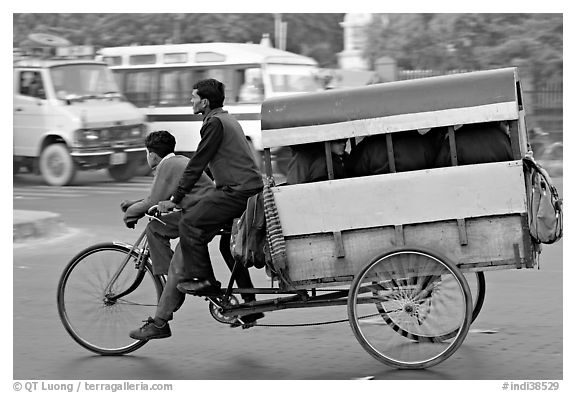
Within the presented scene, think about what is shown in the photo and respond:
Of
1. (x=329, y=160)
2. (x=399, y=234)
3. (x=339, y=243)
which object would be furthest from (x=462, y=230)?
(x=329, y=160)

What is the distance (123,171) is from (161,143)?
13.8m

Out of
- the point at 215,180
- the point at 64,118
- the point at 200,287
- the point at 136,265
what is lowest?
the point at 200,287

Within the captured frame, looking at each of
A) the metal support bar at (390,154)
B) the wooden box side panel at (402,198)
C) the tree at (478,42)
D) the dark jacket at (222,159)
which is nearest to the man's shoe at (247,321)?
the wooden box side panel at (402,198)

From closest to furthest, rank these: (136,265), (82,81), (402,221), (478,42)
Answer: (402,221), (136,265), (82,81), (478,42)

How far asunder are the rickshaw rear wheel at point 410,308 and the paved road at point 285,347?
14 centimetres

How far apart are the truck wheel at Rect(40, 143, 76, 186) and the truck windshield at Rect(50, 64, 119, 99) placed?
3.53ft

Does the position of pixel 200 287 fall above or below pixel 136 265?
below

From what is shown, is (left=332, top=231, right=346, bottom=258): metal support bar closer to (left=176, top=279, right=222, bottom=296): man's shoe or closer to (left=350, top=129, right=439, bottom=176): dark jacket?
(left=350, top=129, right=439, bottom=176): dark jacket

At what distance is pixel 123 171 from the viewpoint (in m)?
19.9

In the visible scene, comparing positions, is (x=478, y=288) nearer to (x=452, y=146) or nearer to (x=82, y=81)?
(x=452, y=146)

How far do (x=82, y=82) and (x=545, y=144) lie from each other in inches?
389

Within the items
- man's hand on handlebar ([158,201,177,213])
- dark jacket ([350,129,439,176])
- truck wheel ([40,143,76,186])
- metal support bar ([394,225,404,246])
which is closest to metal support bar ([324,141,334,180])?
dark jacket ([350,129,439,176])

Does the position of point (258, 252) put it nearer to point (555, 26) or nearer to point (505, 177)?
point (505, 177)

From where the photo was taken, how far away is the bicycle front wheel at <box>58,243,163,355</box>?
20.9 ft
